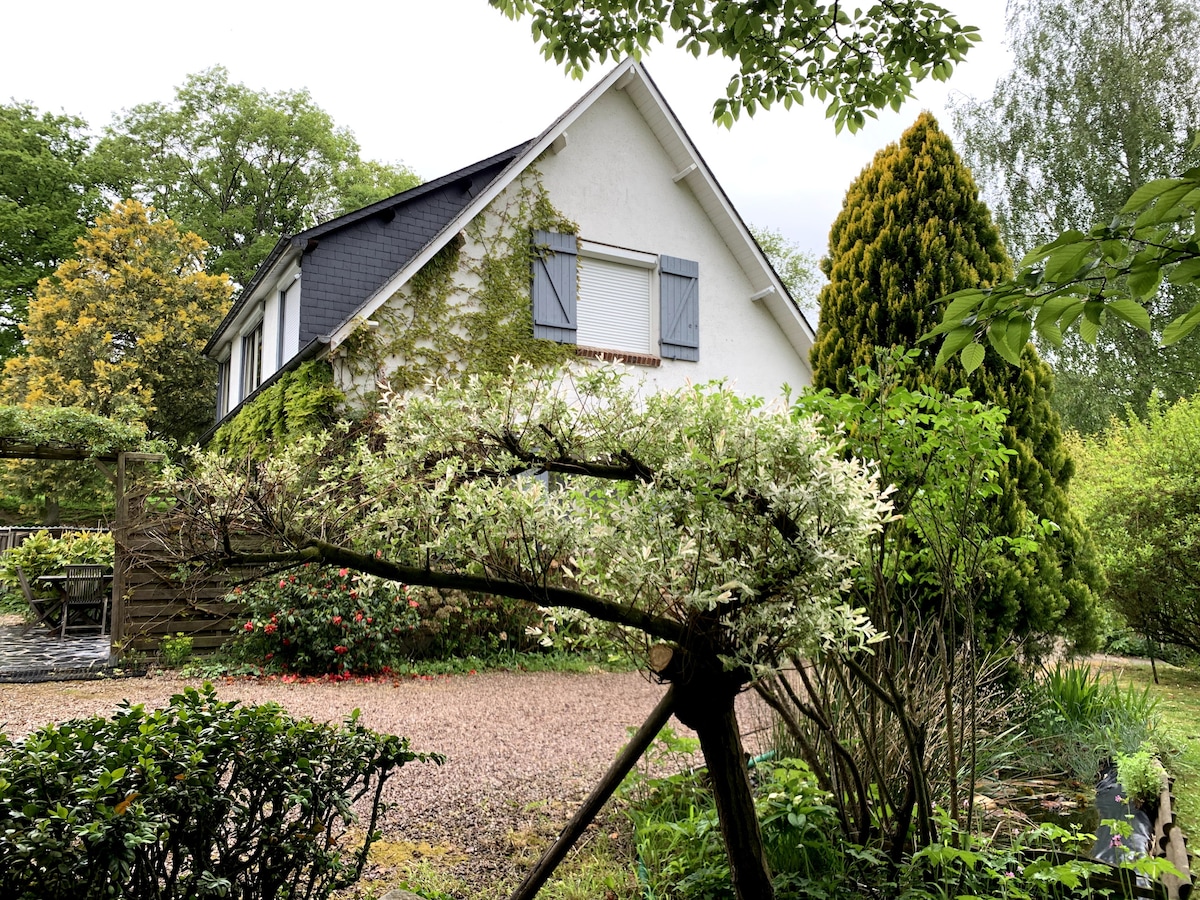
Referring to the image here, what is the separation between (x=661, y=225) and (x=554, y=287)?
2322 mm

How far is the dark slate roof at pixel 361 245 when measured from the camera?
10805mm

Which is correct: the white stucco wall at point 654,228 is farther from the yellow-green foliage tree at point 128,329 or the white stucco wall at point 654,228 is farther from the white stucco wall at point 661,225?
the yellow-green foliage tree at point 128,329

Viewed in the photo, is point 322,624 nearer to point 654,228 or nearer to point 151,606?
point 151,606

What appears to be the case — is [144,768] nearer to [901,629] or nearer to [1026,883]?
[1026,883]

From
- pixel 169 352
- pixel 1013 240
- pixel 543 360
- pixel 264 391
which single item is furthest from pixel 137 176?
pixel 1013 240

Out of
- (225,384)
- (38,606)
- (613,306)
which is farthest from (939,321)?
(225,384)

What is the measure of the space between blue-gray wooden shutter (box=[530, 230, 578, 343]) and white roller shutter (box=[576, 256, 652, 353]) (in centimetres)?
30

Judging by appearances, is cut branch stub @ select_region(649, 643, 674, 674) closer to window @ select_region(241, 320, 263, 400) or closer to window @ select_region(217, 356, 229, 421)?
window @ select_region(241, 320, 263, 400)

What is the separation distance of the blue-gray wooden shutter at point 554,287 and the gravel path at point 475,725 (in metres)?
4.91

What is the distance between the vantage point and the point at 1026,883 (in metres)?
2.70

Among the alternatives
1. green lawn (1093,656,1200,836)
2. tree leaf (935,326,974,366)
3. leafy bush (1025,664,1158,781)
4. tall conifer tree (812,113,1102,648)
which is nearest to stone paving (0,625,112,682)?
tall conifer tree (812,113,1102,648)

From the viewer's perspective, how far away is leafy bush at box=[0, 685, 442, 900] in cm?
169

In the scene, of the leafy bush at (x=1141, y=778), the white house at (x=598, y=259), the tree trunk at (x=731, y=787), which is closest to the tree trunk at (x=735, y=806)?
the tree trunk at (x=731, y=787)

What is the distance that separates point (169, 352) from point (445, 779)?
20.4m
